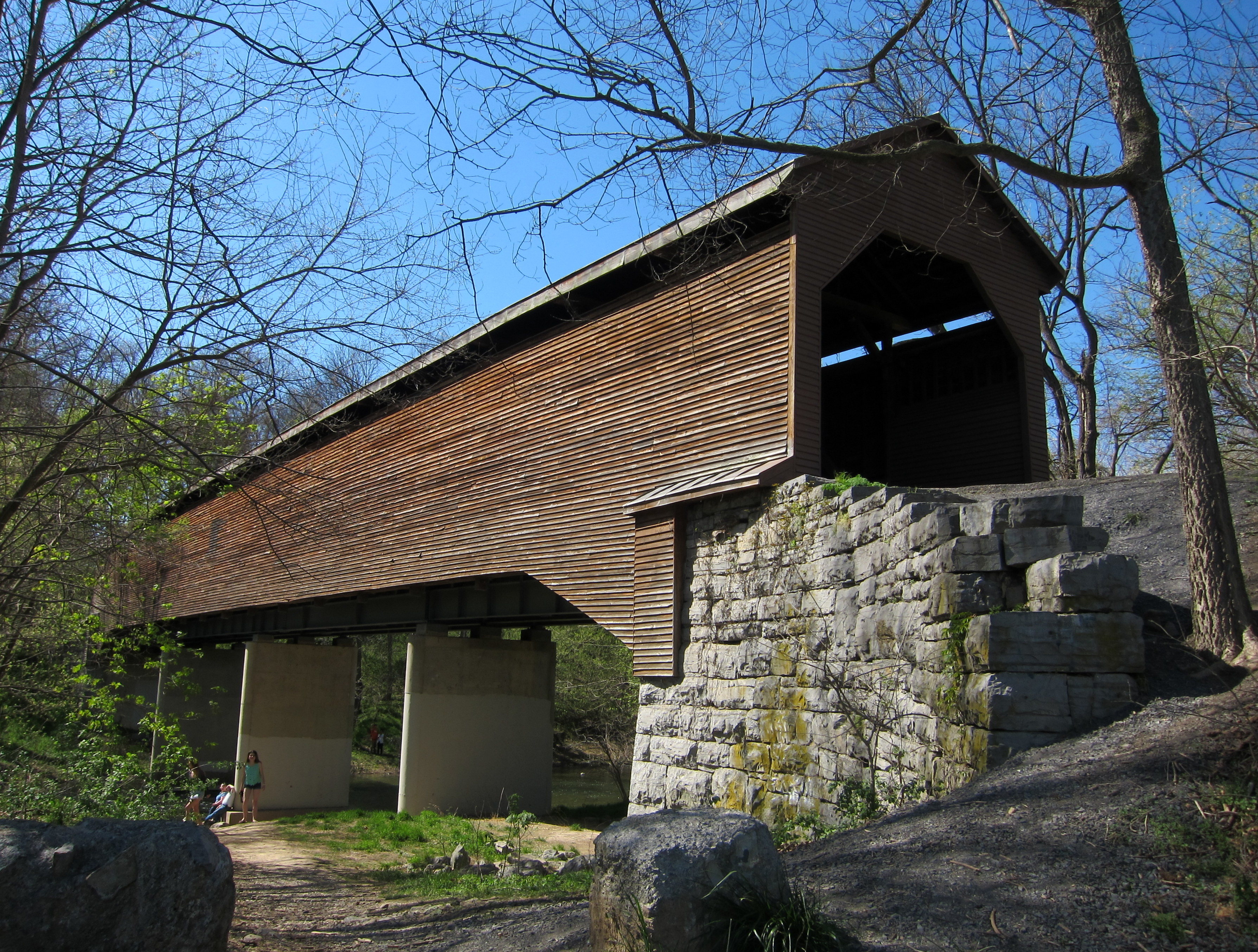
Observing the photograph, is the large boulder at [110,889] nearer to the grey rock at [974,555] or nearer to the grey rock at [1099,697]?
the grey rock at [974,555]

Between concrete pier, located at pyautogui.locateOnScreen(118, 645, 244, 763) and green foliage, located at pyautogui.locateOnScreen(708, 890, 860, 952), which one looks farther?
concrete pier, located at pyautogui.locateOnScreen(118, 645, 244, 763)

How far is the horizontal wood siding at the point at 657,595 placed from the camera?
34.6 ft

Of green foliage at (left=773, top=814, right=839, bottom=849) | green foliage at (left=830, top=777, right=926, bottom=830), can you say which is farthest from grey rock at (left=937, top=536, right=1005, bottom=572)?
green foliage at (left=773, top=814, right=839, bottom=849)

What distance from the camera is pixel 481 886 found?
28.5 ft

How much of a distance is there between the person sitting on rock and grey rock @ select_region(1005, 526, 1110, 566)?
14736mm

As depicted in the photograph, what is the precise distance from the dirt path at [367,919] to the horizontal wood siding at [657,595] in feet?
11.6

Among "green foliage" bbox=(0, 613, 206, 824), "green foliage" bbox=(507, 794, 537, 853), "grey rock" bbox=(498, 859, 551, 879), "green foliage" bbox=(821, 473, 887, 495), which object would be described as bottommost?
"green foliage" bbox=(507, 794, 537, 853)

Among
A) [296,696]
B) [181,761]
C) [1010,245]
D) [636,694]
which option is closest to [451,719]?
[181,761]

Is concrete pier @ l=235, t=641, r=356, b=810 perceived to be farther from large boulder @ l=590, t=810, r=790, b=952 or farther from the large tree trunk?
the large tree trunk

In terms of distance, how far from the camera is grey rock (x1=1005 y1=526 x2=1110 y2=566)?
586cm

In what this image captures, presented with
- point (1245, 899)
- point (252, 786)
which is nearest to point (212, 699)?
point (252, 786)

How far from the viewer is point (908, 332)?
15227mm

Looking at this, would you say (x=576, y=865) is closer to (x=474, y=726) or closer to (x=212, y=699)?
(x=474, y=726)

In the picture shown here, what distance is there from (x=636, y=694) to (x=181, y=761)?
14.4 metres
